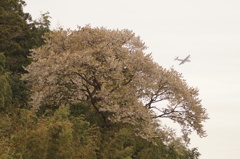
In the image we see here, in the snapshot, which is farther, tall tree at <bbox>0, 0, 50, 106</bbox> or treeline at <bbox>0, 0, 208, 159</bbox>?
tall tree at <bbox>0, 0, 50, 106</bbox>

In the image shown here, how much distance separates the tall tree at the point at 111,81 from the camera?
20578 millimetres

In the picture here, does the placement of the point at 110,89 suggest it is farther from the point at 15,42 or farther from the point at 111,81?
the point at 15,42

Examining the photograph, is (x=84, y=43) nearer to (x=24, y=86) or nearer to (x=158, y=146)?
(x=24, y=86)

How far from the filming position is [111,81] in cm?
2125

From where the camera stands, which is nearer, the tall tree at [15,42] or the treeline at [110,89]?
the treeline at [110,89]

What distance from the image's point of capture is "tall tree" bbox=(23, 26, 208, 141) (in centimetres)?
2058

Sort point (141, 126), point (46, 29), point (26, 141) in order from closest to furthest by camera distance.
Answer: point (26, 141) → point (141, 126) → point (46, 29)

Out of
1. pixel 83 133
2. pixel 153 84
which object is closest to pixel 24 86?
pixel 153 84

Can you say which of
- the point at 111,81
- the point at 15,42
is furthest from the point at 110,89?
the point at 15,42

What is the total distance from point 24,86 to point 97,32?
638cm

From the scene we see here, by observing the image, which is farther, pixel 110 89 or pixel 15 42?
pixel 15 42

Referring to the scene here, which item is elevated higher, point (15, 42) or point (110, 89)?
point (15, 42)

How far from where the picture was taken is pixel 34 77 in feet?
75.2

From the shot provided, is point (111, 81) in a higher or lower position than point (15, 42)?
lower
